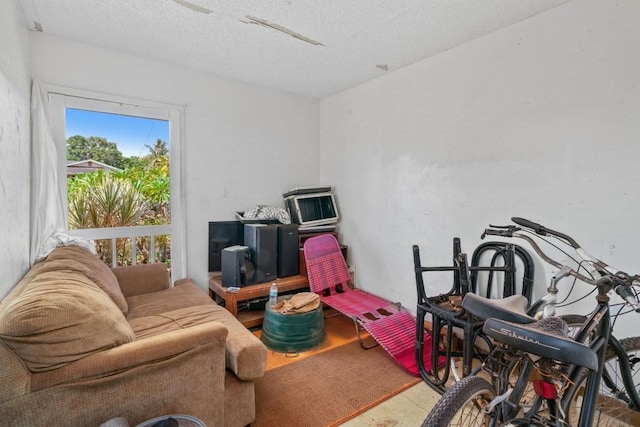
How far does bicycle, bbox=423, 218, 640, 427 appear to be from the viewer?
980 millimetres

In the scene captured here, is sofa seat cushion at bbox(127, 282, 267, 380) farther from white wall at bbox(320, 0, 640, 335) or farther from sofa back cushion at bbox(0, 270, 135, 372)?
white wall at bbox(320, 0, 640, 335)

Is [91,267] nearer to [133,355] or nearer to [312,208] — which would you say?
[133,355]

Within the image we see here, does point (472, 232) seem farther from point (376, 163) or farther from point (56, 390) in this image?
point (56, 390)

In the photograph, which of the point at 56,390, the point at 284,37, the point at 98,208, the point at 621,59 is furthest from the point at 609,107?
the point at 98,208

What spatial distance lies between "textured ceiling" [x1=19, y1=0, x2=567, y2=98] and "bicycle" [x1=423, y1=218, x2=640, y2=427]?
169 cm

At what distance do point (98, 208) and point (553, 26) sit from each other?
3.54 metres

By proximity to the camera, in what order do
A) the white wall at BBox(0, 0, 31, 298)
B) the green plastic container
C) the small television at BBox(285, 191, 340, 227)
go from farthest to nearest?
the small television at BBox(285, 191, 340, 227)
the green plastic container
the white wall at BBox(0, 0, 31, 298)

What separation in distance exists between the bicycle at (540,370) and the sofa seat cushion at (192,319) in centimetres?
88

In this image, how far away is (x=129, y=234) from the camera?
8.89 ft

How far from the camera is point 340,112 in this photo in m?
3.50

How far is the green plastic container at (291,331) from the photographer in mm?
2416

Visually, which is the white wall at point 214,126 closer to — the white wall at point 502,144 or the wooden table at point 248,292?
the wooden table at point 248,292

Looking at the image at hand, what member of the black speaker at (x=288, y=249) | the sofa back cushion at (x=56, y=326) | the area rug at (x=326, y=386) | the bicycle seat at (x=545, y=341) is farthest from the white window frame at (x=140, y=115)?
the bicycle seat at (x=545, y=341)

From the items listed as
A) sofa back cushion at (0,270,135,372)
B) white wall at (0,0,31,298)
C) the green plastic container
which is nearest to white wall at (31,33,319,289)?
white wall at (0,0,31,298)
